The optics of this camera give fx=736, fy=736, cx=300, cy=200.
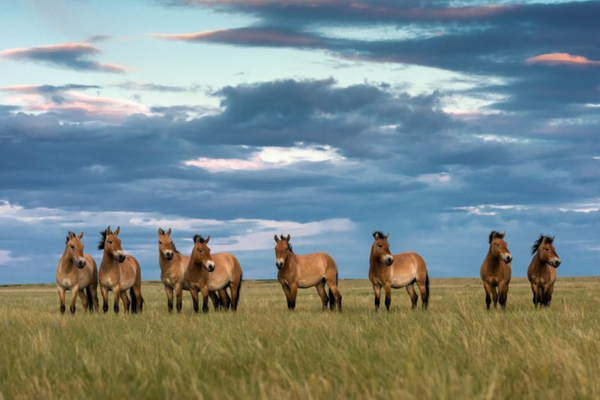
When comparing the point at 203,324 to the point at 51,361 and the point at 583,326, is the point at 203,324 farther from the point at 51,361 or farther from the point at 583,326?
the point at 583,326

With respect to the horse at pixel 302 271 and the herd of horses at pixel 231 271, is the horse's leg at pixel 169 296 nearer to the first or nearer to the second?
the herd of horses at pixel 231 271

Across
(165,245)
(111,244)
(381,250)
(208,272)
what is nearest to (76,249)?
(111,244)

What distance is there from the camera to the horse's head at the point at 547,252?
22859mm

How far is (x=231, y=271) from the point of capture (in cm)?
2400

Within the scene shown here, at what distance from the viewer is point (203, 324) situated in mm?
15688

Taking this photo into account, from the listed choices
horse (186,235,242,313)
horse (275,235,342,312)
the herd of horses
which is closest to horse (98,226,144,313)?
the herd of horses

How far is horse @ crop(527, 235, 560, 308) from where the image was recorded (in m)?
23.1

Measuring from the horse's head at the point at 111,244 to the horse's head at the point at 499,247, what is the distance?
1080 cm

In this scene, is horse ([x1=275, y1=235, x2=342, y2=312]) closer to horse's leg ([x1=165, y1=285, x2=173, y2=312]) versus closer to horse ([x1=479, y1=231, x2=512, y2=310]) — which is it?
horse's leg ([x1=165, y1=285, x2=173, y2=312])

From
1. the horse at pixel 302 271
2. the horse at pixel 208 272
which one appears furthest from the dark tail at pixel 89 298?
the horse at pixel 302 271

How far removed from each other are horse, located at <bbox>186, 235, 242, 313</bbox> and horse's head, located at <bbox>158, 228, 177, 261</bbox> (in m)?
0.69

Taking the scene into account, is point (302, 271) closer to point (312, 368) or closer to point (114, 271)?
point (114, 271)

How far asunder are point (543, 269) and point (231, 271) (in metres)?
10.0

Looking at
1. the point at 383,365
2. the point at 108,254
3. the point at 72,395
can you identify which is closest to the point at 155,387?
the point at 72,395
